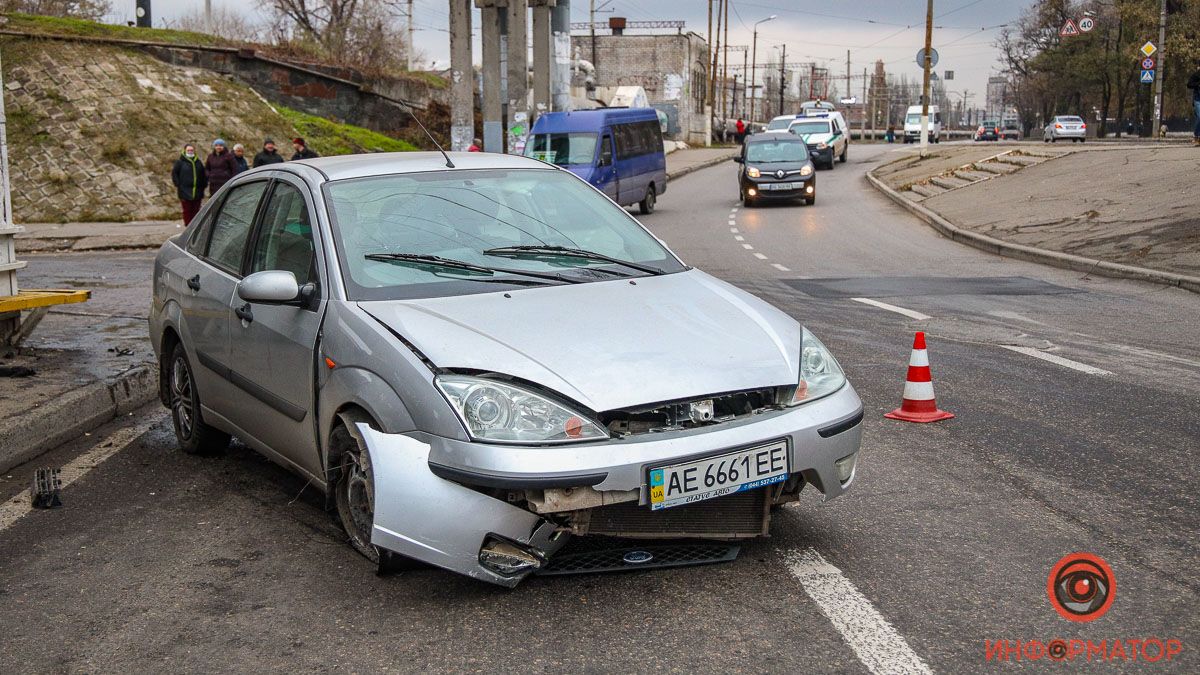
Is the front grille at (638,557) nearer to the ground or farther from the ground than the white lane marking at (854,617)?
farther from the ground

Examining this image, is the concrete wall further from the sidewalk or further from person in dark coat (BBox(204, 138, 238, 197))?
person in dark coat (BBox(204, 138, 238, 197))

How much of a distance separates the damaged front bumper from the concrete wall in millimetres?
75010

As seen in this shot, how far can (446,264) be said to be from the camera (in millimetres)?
4875

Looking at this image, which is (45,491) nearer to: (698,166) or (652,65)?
(698,166)

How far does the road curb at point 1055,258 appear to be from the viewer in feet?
45.4

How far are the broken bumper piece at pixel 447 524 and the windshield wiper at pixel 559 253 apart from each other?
1.32 metres

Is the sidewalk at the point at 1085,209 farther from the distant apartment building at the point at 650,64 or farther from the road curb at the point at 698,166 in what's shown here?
the distant apartment building at the point at 650,64

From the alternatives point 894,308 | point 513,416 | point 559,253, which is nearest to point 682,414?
point 513,416

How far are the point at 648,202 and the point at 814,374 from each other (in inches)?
989

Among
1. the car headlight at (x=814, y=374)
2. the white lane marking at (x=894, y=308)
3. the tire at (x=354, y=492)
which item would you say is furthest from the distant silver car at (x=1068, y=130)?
the tire at (x=354, y=492)

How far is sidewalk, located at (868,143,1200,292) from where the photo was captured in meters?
15.8

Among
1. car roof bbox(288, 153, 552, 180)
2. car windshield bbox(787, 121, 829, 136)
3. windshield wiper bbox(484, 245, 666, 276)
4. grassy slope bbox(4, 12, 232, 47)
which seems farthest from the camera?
car windshield bbox(787, 121, 829, 136)

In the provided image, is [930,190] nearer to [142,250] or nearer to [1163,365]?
[142,250]
